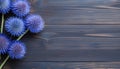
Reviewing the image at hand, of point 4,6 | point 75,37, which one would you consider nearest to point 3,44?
point 4,6

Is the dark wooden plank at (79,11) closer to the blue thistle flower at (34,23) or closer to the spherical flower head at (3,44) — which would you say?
the blue thistle flower at (34,23)

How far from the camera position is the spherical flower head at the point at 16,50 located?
39.2 inches

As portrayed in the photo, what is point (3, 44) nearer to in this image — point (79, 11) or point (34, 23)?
point (34, 23)

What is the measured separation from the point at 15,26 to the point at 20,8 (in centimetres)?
8

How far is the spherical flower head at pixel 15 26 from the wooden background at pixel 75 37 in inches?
2.0

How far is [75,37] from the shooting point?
109 centimetres

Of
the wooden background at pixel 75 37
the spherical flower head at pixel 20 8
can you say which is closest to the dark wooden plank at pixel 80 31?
the wooden background at pixel 75 37

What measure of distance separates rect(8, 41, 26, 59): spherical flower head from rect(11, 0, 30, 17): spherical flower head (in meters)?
0.14

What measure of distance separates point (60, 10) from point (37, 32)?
0.50 feet

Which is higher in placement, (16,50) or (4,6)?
(4,6)

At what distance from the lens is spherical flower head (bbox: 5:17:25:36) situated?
1.04 m

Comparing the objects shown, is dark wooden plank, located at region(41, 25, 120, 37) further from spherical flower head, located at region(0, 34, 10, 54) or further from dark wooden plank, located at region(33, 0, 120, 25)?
spherical flower head, located at region(0, 34, 10, 54)

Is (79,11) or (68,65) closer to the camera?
(68,65)

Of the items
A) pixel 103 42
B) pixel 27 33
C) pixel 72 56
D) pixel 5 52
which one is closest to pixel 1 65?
pixel 5 52
